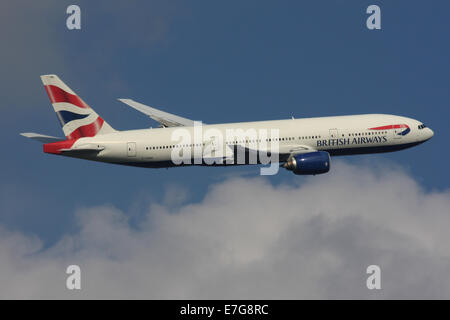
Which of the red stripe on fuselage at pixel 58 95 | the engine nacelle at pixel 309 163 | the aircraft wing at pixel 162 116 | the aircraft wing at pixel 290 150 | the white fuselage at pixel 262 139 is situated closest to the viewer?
the engine nacelle at pixel 309 163

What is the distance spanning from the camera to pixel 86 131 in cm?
9181

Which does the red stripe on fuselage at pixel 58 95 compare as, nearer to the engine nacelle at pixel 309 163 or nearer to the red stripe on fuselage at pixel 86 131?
the red stripe on fuselage at pixel 86 131

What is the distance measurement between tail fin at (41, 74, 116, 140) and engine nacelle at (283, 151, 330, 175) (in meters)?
22.0

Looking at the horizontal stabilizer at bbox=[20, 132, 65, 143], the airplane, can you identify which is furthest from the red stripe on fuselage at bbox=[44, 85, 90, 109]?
the horizontal stabilizer at bbox=[20, 132, 65, 143]

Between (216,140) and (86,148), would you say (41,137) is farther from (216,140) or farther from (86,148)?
(216,140)

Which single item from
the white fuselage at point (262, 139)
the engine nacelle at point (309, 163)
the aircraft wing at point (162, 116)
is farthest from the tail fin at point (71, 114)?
the engine nacelle at point (309, 163)

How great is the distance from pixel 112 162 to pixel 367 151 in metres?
30.5

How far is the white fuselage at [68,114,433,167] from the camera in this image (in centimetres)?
8981

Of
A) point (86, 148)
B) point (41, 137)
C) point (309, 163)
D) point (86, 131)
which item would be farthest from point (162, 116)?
point (309, 163)

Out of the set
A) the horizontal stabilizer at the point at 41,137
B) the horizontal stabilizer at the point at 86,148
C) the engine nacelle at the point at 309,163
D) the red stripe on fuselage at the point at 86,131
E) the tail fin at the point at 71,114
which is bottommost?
the engine nacelle at the point at 309,163

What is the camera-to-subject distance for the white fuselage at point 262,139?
89812mm

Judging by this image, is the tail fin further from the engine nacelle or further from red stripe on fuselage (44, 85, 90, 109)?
the engine nacelle

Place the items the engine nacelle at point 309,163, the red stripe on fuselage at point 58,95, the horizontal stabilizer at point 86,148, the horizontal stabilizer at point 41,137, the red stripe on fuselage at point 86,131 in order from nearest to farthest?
1. the engine nacelle at point 309,163
2. the horizontal stabilizer at point 41,137
3. the horizontal stabilizer at point 86,148
4. the red stripe on fuselage at point 86,131
5. the red stripe on fuselage at point 58,95

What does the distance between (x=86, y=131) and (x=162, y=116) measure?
467 inches
